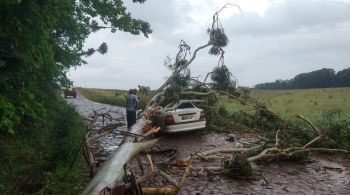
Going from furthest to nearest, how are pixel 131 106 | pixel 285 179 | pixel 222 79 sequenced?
pixel 222 79 < pixel 131 106 < pixel 285 179

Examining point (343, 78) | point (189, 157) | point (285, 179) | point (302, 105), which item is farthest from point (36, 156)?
point (343, 78)

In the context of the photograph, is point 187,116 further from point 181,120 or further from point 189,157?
point 189,157

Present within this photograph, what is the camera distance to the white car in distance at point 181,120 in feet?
44.6

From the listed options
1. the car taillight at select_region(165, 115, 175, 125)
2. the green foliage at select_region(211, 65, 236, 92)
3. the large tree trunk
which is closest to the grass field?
the green foliage at select_region(211, 65, 236, 92)

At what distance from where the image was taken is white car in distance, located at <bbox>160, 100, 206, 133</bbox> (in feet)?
44.6

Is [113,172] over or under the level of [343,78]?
under

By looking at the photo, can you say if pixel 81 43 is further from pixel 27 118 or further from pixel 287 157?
pixel 287 157

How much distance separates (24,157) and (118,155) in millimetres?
4445

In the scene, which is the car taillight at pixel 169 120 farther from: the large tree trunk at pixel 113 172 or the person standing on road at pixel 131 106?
the large tree trunk at pixel 113 172

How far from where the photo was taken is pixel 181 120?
13711 millimetres

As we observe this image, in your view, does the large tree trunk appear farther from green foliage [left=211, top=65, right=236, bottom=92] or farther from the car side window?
green foliage [left=211, top=65, right=236, bottom=92]

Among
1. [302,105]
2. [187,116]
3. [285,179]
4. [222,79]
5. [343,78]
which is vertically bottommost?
[285,179]

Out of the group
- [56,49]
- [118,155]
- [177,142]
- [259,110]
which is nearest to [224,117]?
[259,110]

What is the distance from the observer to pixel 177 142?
1364 centimetres
